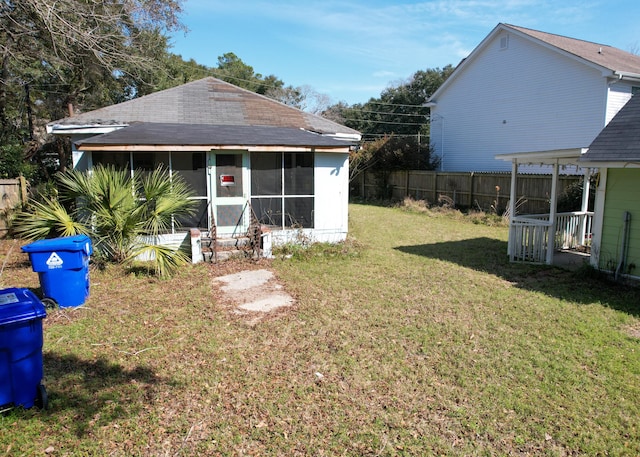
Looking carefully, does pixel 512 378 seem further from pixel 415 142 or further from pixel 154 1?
pixel 415 142

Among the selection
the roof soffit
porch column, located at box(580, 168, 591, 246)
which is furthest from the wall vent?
porch column, located at box(580, 168, 591, 246)

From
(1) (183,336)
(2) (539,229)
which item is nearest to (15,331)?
(1) (183,336)

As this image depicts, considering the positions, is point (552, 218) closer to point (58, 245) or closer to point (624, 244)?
point (624, 244)

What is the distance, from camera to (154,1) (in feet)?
35.9

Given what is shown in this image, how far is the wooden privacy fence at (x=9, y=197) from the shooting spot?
1109 centimetres

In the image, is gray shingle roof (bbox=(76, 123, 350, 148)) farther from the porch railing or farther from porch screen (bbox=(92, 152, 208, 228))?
the porch railing

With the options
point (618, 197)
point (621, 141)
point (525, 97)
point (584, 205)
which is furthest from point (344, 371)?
point (525, 97)

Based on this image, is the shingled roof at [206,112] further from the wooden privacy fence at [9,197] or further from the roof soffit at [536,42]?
the roof soffit at [536,42]

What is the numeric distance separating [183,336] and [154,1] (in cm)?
953

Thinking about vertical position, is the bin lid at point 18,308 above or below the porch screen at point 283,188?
below

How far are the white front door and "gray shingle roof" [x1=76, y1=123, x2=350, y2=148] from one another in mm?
454

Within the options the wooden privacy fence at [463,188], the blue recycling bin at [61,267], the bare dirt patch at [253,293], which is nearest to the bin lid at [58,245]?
the blue recycling bin at [61,267]

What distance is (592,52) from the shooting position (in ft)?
58.2

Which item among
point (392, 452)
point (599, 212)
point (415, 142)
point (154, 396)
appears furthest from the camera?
point (415, 142)
